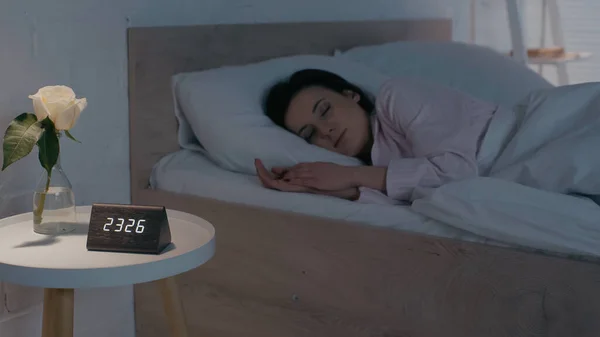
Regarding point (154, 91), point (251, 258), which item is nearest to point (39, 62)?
point (154, 91)

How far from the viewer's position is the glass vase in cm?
113

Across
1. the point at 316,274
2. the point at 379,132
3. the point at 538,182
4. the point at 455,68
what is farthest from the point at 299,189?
the point at 455,68

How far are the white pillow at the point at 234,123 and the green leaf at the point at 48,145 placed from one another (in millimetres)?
425

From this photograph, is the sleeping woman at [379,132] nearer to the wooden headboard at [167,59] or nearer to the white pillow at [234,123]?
the white pillow at [234,123]

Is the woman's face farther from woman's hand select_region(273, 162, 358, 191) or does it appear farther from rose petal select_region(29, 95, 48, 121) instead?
rose petal select_region(29, 95, 48, 121)

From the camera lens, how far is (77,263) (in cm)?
100

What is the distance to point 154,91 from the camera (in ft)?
4.93

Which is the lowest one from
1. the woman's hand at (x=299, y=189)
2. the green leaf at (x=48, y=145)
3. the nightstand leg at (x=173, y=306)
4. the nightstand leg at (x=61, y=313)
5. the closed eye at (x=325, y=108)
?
the nightstand leg at (x=173, y=306)

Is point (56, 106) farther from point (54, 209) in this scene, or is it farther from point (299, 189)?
point (299, 189)

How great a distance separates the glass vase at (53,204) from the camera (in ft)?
3.72

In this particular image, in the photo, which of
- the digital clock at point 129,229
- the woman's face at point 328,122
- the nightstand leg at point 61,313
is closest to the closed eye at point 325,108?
the woman's face at point 328,122

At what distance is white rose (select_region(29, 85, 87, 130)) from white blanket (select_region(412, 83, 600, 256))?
55 centimetres

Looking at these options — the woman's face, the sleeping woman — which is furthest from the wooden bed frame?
the woman's face

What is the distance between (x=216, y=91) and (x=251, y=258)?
365 mm
